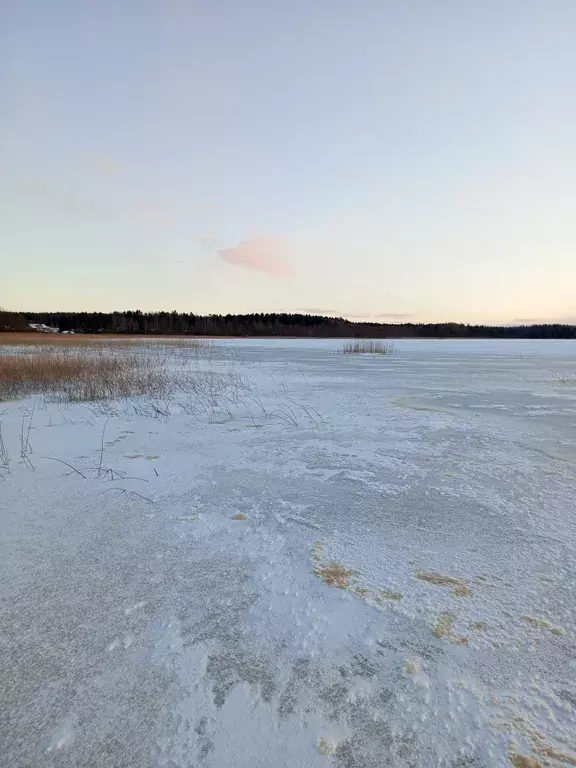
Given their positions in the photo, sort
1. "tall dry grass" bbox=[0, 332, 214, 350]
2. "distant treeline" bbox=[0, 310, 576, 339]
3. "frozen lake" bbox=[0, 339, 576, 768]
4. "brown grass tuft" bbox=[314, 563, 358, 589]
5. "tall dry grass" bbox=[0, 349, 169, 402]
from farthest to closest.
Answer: "distant treeline" bbox=[0, 310, 576, 339] < "tall dry grass" bbox=[0, 332, 214, 350] < "tall dry grass" bbox=[0, 349, 169, 402] < "brown grass tuft" bbox=[314, 563, 358, 589] < "frozen lake" bbox=[0, 339, 576, 768]

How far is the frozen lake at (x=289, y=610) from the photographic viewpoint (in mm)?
1270

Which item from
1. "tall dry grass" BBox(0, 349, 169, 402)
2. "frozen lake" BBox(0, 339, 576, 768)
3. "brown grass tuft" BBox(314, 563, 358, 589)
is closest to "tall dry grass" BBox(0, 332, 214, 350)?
"tall dry grass" BBox(0, 349, 169, 402)

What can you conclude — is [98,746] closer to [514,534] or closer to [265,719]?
[265,719]

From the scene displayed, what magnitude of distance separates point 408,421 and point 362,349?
68.2ft

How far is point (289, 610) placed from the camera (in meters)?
1.84

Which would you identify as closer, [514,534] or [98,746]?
[98,746]

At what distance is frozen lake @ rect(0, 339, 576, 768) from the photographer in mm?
1270

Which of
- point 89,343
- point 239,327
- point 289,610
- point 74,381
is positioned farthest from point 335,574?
point 239,327

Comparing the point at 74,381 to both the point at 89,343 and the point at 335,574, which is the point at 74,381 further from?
the point at 89,343

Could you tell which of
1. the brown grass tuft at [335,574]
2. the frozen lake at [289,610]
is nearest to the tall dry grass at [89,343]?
the frozen lake at [289,610]

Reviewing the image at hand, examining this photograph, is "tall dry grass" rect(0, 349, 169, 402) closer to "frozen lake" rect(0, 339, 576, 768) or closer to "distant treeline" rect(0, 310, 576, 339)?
"frozen lake" rect(0, 339, 576, 768)

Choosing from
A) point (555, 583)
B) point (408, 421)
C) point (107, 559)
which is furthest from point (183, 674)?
point (408, 421)

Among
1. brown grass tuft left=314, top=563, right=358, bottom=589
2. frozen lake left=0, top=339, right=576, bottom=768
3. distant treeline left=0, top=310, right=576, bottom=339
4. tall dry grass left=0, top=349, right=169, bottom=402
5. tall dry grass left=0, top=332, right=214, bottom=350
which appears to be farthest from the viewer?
distant treeline left=0, top=310, right=576, bottom=339

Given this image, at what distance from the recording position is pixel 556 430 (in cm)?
516
